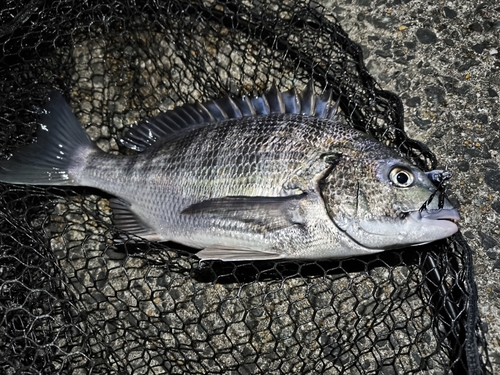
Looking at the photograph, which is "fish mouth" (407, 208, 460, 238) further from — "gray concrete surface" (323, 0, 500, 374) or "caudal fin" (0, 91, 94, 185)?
"caudal fin" (0, 91, 94, 185)

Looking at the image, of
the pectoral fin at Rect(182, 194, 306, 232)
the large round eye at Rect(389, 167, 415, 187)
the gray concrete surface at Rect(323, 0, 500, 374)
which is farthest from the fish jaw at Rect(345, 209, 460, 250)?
the gray concrete surface at Rect(323, 0, 500, 374)

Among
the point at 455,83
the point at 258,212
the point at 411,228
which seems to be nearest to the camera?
the point at 411,228

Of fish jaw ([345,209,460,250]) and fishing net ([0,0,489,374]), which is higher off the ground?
fish jaw ([345,209,460,250])

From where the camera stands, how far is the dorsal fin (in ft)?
8.89

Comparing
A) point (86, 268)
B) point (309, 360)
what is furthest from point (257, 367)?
point (86, 268)

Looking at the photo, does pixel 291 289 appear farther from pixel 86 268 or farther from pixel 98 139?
pixel 98 139

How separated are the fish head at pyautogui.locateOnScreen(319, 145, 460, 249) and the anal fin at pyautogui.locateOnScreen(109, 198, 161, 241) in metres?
0.94

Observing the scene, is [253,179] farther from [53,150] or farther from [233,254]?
[53,150]

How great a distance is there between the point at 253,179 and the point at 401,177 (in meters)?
0.64

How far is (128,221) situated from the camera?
9.26 feet

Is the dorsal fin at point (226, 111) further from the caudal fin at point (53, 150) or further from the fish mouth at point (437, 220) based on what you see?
the fish mouth at point (437, 220)

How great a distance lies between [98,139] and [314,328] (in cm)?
163

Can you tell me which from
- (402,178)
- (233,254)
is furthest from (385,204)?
(233,254)

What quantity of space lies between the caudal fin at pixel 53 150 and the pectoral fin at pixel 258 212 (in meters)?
0.84
